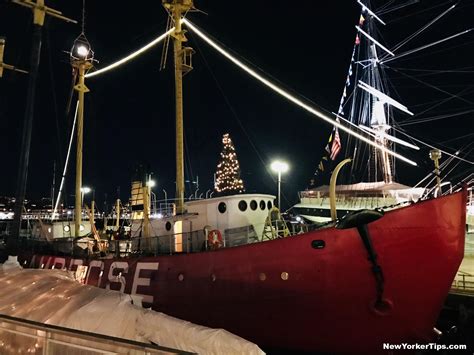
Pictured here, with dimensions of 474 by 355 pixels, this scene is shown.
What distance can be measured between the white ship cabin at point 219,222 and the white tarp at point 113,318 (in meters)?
5.44

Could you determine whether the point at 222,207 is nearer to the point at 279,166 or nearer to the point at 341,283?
the point at 279,166

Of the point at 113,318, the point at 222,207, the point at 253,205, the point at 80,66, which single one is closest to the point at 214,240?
the point at 222,207

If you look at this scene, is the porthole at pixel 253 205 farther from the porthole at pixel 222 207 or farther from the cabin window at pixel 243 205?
the porthole at pixel 222 207

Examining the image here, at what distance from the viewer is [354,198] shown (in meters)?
34.5

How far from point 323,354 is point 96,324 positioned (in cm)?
555

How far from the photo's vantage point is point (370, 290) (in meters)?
8.05

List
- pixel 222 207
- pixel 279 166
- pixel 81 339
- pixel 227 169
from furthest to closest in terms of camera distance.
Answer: pixel 227 169
pixel 279 166
pixel 222 207
pixel 81 339

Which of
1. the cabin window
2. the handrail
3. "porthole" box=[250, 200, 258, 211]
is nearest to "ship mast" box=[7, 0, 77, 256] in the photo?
the cabin window

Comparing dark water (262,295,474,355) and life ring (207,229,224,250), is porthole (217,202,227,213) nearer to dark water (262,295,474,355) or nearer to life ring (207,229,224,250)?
A: life ring (207,229,224,250)

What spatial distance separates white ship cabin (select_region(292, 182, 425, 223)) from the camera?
3250cm

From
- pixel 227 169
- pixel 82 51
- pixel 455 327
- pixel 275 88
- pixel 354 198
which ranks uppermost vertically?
pixel 82 51

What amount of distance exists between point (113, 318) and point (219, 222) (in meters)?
7.02

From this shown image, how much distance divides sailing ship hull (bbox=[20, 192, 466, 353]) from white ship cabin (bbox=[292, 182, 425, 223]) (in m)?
23.0

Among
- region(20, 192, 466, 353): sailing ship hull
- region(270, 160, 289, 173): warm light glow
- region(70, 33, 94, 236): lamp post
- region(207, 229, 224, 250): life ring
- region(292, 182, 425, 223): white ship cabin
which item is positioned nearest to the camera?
region(20, 192, 466, 353): sailing ship hull
